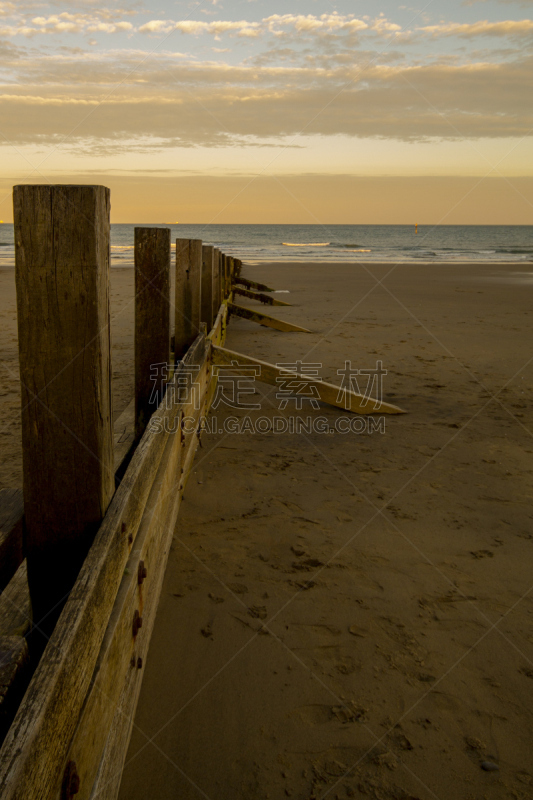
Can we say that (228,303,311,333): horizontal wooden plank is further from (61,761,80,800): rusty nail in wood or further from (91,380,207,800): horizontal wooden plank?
(61,761,80,800): rusty nail in wood

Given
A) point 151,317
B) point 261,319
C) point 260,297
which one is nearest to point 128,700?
point 151,317

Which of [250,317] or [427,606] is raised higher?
[250,317]

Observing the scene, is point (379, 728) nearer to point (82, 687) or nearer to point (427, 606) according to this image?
point (427, 606)

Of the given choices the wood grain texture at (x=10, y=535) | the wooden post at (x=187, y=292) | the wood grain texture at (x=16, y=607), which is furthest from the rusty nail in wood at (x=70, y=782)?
the wooden post at (x=187, y=292)

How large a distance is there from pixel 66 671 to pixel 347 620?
63.6 inches

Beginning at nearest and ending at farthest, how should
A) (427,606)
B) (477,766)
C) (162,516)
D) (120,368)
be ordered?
(477,766)
(162,516)
(427,606)
(120,368)

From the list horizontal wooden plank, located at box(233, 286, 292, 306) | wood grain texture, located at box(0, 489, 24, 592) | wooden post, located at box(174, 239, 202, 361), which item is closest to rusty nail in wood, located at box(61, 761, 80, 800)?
wood grain texture, located at box(0, 489, 24, 592)

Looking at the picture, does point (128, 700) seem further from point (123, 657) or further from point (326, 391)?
point (326, 391)

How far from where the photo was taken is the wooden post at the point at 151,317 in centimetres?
339

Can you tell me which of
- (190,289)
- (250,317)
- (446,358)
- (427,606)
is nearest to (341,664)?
(427,606)

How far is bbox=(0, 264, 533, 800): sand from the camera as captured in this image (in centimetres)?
184

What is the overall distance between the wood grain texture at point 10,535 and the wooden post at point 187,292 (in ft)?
11.3

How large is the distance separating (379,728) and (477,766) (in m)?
0.32

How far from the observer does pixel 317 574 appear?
9.29 feet
